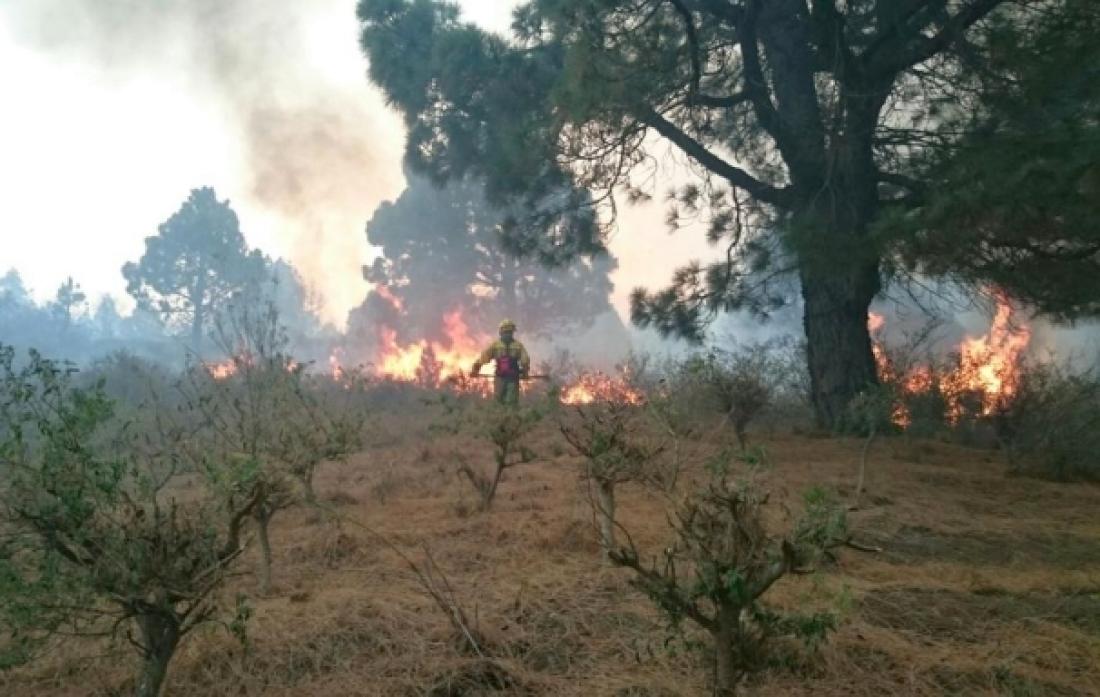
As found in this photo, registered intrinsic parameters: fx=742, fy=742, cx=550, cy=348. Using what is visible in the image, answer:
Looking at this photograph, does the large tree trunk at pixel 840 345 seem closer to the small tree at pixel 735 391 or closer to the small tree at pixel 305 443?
the small tree at pixel 735 391

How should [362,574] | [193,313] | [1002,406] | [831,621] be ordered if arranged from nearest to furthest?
1. [831,621]
2. [362,574]
3. [1002,406]
4. [193,313]

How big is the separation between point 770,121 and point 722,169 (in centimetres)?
89

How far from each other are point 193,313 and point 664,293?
4358 cm

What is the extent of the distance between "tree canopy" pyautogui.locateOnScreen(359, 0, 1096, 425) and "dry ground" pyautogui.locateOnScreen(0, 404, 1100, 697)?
2.65 metres

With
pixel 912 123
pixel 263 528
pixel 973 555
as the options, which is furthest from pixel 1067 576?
pixel 912 123

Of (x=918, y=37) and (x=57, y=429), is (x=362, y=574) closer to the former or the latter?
(x=57, y=429)

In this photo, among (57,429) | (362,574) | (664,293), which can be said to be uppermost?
(664,293)

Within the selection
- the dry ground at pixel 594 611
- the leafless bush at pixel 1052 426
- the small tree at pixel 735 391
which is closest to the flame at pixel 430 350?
the small tree at pixel 735 391

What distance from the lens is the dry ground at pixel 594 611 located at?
2.98 metres

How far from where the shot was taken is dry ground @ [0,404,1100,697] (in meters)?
2.98

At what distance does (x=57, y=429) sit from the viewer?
104 inches

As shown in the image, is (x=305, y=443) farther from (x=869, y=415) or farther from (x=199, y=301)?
(x=199, y=301)

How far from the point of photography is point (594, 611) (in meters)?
3.70

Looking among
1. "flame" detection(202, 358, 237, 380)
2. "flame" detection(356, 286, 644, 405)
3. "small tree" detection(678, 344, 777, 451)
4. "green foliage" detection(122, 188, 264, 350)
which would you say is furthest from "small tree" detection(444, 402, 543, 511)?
"green foliage" detection(122, 188, 264, 350)
